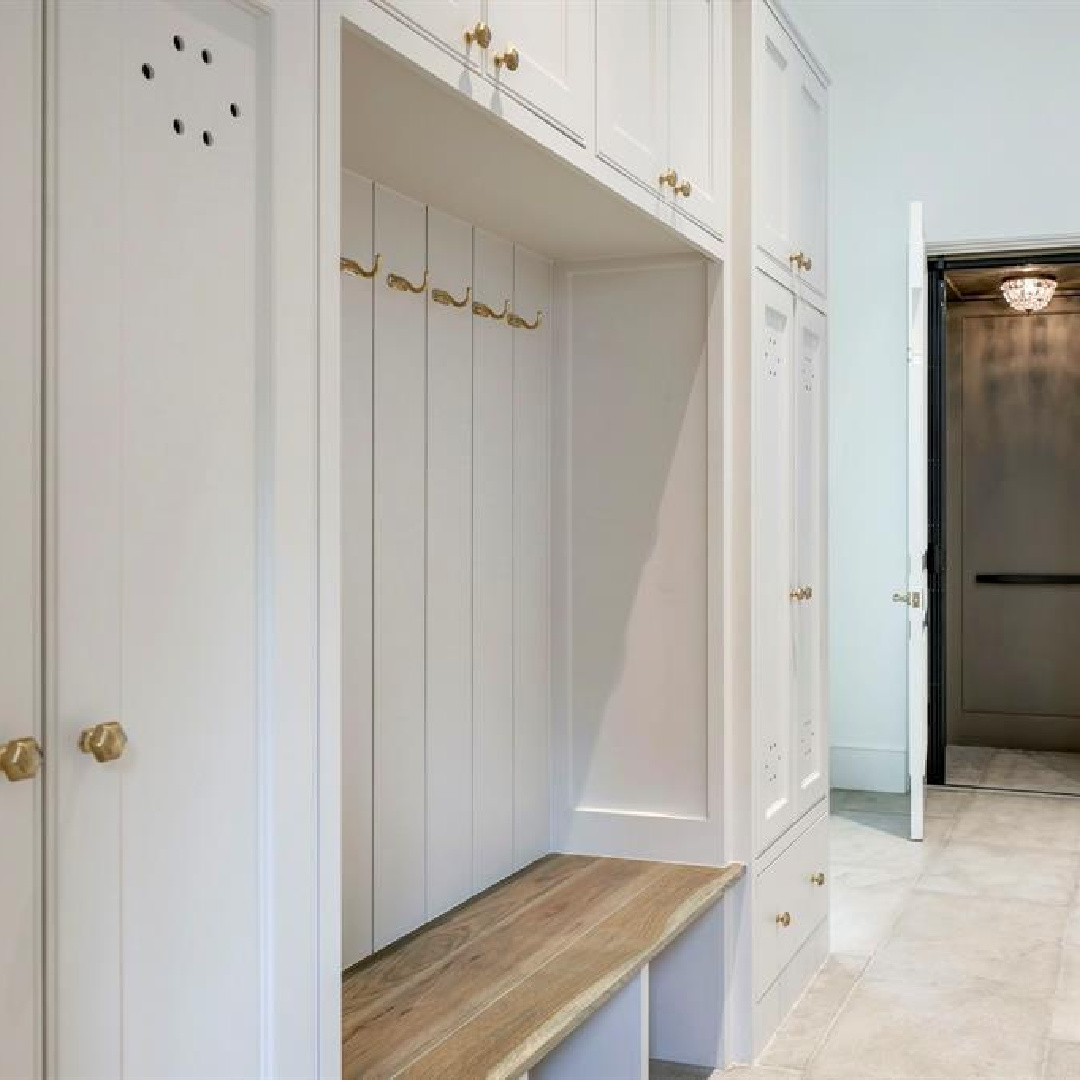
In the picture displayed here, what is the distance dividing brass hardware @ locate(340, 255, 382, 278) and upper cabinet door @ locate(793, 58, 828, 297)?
136 centimetres

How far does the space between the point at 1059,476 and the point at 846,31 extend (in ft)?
8.10

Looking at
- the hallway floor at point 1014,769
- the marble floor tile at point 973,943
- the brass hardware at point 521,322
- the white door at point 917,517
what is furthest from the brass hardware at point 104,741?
the hallway floor at point 1014,769

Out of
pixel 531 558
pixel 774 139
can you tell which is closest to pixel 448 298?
pixel 531 558

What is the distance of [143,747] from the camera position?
1211 mm

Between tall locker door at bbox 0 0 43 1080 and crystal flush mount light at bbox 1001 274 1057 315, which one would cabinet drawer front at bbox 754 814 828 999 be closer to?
tall locker door at bbox 0 0 43 1080

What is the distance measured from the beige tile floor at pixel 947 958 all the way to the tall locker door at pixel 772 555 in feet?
1.52

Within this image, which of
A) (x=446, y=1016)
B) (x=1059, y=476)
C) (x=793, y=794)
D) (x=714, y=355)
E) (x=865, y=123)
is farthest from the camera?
(x=1059, y=476)

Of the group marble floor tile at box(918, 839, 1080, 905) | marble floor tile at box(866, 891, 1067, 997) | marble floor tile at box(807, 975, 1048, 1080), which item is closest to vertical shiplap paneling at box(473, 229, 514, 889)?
marble floor tile at box(807, 975, 1048, 1080)

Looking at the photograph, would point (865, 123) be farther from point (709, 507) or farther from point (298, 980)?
point (298, 980)

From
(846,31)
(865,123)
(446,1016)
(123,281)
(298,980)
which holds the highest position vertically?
(846,31)

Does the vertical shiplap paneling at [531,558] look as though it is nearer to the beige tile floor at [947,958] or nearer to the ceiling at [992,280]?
the beige tile floor at [947,958]

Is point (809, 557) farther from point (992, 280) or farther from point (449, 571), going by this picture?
point (992, 280)

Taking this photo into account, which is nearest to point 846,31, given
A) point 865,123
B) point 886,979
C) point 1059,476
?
point 865,123

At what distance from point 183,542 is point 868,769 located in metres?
5.20
